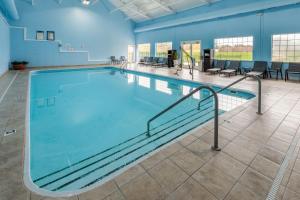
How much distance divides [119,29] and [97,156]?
580 inches

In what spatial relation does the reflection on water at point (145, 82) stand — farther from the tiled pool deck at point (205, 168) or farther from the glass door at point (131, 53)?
the glass door at point (131, 53)

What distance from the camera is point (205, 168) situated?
200cm

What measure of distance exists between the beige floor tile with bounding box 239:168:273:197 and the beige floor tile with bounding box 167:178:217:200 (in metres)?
0.41

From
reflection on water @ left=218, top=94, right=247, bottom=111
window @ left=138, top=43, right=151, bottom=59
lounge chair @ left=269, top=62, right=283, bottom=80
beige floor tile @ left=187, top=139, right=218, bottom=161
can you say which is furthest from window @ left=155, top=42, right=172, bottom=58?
beige floor tile @ left=187, top=139, right=218, bottom=161

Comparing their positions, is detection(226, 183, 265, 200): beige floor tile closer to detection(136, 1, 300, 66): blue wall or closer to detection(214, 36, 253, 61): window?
detection(136, 1, 300, 66): blue wall

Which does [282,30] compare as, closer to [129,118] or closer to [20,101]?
[129,118]

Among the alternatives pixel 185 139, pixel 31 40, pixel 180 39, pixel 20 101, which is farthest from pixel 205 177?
pixel 31 40

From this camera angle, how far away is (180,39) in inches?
494

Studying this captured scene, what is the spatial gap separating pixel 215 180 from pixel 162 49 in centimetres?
1363

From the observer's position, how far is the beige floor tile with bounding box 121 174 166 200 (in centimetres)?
160

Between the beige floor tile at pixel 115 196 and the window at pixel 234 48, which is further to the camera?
the window at pixel 234 48

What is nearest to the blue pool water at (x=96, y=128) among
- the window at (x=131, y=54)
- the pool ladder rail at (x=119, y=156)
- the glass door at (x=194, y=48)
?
the pool ladder rail at (x=119, y=156)

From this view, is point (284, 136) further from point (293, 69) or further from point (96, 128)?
point (293, 69)

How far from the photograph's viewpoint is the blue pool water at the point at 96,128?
2.39 metres
